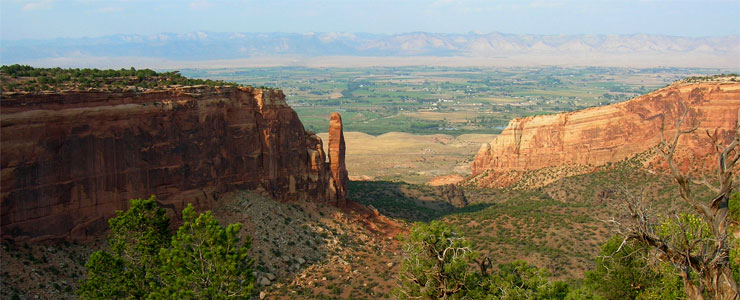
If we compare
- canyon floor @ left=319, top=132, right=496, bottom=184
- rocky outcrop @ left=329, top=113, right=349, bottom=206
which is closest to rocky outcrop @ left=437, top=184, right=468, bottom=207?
canyon floor @ left=319, top=132, right=496, bottom=184

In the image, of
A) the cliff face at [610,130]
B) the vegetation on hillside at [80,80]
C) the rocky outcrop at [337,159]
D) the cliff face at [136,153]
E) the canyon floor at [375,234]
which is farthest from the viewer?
the cliff face at [610,130]

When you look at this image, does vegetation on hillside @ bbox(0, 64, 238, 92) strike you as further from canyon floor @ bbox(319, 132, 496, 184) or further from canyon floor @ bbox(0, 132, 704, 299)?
canyon floor @ bbox(319, 132, 496, 184)

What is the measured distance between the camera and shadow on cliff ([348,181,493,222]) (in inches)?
2324

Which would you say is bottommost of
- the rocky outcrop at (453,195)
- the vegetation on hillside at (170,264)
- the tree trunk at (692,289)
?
the rocky outcrop at (453,195)

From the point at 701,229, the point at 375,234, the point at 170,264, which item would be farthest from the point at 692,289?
the point at 375,234

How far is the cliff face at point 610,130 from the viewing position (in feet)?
200

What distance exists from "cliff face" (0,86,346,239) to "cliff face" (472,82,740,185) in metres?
34.5

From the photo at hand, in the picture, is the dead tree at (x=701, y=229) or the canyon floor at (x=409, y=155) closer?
the dead tree at (x=701, y=229)

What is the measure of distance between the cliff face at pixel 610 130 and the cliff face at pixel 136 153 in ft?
113

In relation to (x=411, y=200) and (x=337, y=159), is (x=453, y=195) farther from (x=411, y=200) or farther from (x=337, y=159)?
(x=337, y=159)

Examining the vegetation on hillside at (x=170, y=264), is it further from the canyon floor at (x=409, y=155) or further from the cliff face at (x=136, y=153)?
the canyon floor at (x=409, y=155)

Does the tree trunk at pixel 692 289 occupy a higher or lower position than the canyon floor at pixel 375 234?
higher

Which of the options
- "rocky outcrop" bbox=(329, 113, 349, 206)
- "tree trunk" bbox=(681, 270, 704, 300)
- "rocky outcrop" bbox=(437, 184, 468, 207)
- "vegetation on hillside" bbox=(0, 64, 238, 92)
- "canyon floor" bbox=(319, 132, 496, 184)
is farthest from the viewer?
"canyon floor" bbox=(319, 132, 496, 184)

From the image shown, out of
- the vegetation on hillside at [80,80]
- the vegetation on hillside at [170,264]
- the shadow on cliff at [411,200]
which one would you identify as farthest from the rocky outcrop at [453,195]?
the vegetation on hillside at [170,264]
